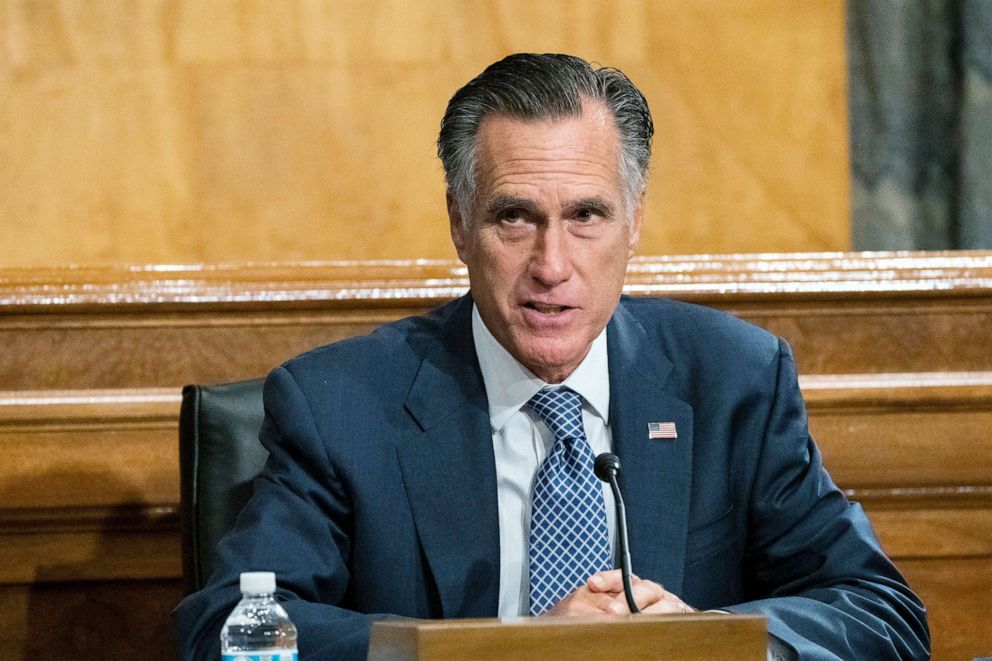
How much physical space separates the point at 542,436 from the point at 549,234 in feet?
1.01

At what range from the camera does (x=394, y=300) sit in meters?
2.53

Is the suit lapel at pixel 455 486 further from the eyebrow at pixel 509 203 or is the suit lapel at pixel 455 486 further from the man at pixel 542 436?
the eyebrow at pixel 509 203

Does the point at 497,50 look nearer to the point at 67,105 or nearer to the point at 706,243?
the point at 706,243

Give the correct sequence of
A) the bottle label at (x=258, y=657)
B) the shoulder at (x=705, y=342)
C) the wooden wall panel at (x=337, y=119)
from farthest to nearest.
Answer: the wooden wall panel at (x=337, y=119) < the shoulder at (x=705, y=342) < the bottle label at (x=258, y=657)

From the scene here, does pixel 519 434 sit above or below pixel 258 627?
above

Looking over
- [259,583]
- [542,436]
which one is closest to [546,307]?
[542,436]

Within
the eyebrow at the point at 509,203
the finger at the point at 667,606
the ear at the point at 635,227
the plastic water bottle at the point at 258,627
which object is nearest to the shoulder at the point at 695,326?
the ear at the point at 635,227

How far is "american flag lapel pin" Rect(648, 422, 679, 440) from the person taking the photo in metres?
1.99

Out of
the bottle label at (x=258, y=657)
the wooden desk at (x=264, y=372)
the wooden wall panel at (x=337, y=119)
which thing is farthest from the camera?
the wooden wall panel at (x=337, y=119)

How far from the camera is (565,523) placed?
188 centimetres

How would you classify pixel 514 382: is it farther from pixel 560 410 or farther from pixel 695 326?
pixel 695 326

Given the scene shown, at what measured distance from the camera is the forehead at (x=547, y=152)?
1977mm

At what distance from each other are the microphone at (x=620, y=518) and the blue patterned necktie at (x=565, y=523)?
0.98 ft

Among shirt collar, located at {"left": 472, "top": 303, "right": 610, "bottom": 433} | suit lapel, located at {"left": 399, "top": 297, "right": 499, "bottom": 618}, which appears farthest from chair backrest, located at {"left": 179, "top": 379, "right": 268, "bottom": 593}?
shirt collar, located at {"left": 472, "top": 303, "right": 610, "bottom": 433}
